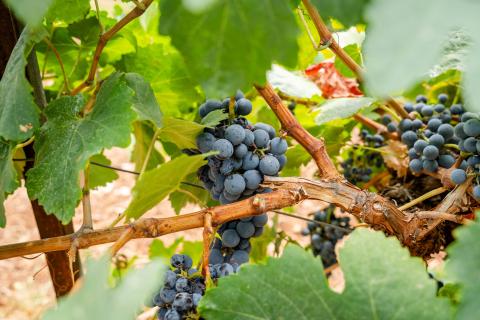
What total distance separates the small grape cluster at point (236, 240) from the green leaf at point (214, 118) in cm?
17

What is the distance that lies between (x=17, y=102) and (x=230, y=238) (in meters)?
0.37

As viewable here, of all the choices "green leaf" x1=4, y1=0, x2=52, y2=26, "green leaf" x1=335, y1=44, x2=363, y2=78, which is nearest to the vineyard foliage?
"green leaf" x1=4, y1=0, x2=52, y2=26

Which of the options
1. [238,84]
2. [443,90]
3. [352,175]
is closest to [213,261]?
[238,84]

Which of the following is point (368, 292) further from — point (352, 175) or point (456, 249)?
point (352, 175)

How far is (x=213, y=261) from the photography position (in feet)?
2.86

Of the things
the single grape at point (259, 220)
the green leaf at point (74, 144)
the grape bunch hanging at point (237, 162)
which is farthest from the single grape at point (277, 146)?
the green leaf at point (74, 144)

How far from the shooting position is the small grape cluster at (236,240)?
86 cm

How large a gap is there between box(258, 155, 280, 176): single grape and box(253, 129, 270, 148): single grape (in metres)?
0.03

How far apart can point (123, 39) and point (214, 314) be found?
2.45ft

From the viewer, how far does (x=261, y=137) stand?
2.66ft

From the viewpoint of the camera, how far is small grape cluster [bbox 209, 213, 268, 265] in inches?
33.8

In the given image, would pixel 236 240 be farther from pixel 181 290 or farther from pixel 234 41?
pixel 234 41

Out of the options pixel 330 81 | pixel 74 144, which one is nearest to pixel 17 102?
pixel 74 144

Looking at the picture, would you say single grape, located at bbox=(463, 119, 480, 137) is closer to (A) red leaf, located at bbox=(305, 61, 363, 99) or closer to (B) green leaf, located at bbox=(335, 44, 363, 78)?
(B) green leaf, located at bbox=(335, 44, 363, 78)
